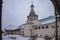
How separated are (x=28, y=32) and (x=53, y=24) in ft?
1.91

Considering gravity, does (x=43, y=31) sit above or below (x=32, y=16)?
below

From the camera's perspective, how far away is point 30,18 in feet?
11.3

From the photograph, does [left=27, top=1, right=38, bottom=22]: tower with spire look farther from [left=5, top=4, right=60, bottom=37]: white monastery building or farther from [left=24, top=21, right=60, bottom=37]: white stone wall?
[left=24, top=21, right=60, bottom=37]: white stone wall

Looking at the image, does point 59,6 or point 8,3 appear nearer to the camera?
point 59,6

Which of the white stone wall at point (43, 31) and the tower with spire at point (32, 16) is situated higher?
the tower with spire at point (32, 16)

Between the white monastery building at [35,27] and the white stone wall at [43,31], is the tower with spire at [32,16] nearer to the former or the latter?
the white monastery building at [35,27]

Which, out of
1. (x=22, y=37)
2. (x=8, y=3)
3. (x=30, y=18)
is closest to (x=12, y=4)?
(x=8, y=3)

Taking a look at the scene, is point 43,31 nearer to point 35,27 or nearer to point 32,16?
point 35,27

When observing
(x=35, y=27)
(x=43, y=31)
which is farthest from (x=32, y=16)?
(x=43, y=31)

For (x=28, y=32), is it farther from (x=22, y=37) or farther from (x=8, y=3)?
(x=8, y=3)

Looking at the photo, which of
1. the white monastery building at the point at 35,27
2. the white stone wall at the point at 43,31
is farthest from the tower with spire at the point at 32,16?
the white stone wall at the point at 43,31

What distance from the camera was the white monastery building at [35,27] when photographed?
136 inches

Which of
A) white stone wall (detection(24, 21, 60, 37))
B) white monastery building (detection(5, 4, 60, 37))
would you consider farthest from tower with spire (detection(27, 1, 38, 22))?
white stone wall (detection(24, 21, 60, 37))

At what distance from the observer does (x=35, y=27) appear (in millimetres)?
3488
